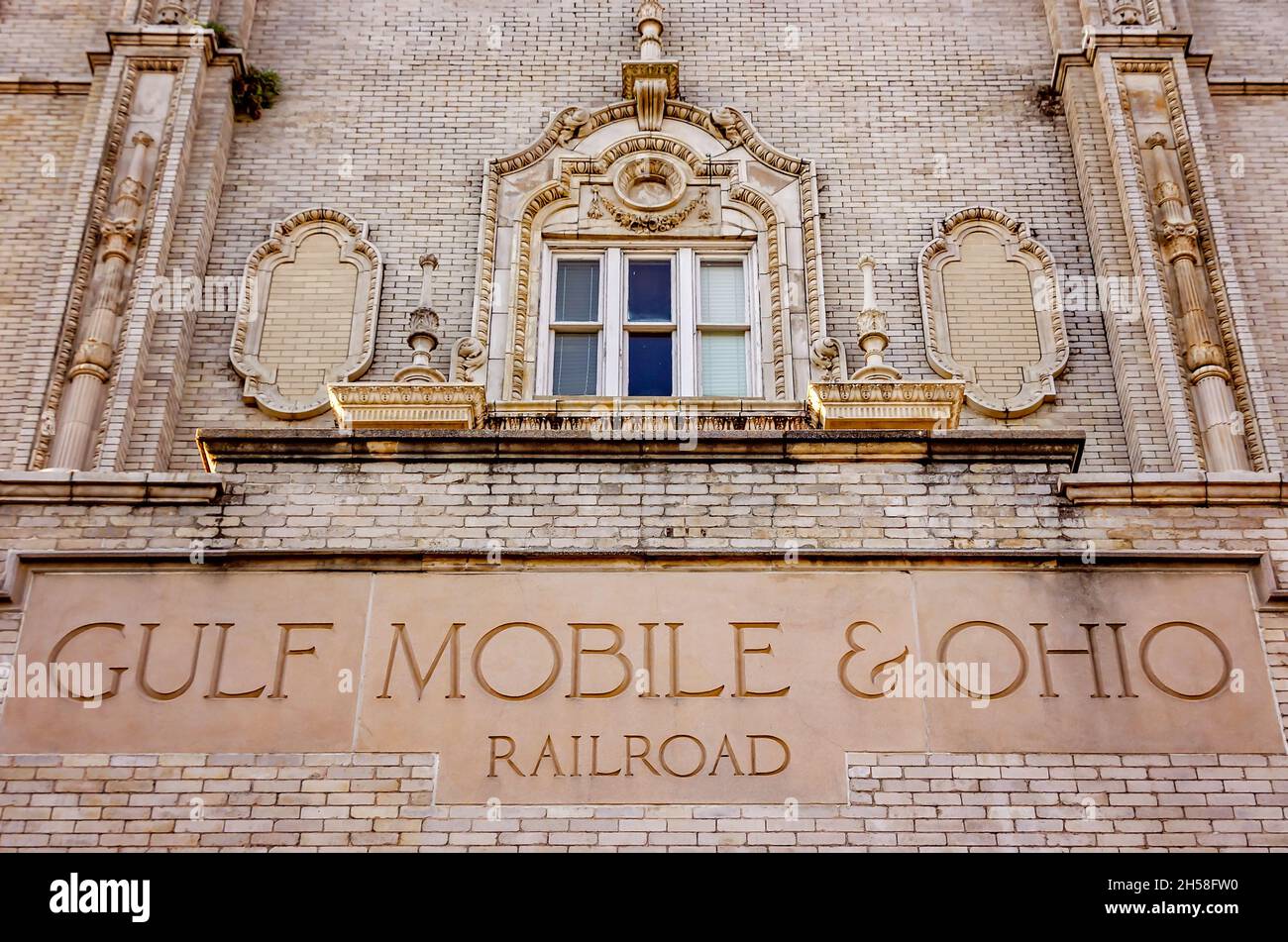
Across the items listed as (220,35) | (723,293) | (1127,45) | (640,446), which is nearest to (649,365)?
(723,293)

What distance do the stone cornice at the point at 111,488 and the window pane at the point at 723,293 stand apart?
5.93m

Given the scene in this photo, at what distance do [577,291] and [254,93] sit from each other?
430 cm

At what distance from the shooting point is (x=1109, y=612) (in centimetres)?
995

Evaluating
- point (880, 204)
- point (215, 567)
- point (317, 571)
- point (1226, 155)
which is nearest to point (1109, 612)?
point (317, 571)

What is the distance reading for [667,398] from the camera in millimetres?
13961

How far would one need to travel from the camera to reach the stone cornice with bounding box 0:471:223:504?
10422 mm

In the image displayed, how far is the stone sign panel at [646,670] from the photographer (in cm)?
945

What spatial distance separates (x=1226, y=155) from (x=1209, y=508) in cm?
694

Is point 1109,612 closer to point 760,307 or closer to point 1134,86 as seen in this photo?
point 760,307

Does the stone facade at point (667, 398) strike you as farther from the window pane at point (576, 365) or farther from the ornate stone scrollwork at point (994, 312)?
the window pane at point (576, 365)

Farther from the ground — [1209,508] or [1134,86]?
[1134,86]

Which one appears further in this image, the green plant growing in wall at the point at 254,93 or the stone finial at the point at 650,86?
the green plant growing in wall at the point at 254,93

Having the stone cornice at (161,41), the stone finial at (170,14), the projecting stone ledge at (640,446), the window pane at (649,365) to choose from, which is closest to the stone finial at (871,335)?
the window pane at (649,365)
